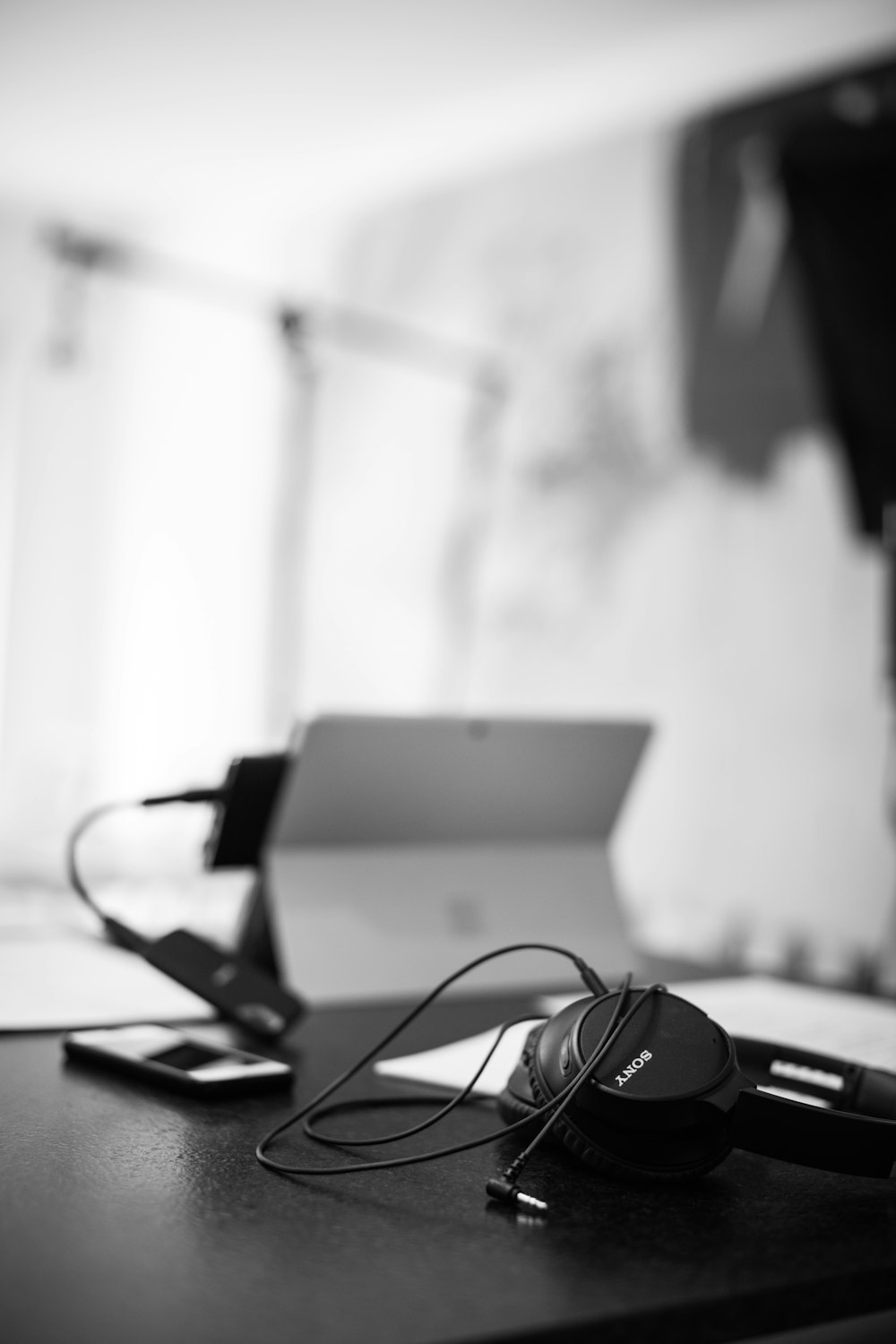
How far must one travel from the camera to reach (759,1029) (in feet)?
3.69

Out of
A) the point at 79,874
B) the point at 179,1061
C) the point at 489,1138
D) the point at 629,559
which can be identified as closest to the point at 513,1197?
the point at 489,1138

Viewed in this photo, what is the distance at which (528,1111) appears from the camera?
76cm

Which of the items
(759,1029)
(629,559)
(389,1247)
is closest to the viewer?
(389,1247)

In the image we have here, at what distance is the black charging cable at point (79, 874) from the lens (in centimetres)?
107

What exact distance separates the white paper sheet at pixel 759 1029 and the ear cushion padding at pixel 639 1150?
0.57 feet

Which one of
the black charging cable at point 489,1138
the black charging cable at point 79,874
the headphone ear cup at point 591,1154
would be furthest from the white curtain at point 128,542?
the headphone ear cup at point 591,1154

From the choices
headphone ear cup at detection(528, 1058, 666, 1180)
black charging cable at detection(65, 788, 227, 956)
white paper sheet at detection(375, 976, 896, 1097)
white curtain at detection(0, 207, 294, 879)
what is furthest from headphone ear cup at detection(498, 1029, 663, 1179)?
white curtain at detection(0, 207, 294, 879)

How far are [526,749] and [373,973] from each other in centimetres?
29

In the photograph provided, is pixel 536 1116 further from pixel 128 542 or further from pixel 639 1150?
pixel 128 542

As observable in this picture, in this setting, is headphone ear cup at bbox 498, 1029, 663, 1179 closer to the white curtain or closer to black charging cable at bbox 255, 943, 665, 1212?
black charging cable at bbox 255, 943, 665, 1212

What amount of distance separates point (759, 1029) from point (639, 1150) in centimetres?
44

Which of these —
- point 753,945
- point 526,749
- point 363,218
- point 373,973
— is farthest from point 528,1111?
point 363,218

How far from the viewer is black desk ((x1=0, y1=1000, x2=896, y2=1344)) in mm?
536

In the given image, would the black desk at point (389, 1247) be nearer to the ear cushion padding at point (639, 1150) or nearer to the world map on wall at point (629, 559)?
the ear cushion padding at point (639, 1150)
